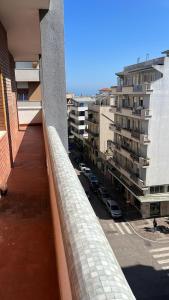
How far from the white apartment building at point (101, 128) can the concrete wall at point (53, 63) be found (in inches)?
796

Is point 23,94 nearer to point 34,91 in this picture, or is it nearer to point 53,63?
point 34,91

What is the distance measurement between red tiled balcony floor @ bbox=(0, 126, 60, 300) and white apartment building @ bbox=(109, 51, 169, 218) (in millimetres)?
12363

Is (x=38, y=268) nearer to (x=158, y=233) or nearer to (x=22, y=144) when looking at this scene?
(x=22, y=144)

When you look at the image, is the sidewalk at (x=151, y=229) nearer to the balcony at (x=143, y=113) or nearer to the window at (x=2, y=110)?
the balcony at (x=143, y=113)

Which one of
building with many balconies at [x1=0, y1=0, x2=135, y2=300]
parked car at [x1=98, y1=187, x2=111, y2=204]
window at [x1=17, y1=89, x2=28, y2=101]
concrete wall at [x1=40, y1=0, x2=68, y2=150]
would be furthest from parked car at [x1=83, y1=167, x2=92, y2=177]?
concrete wall at [x1=40, y1=0, x2=68, y2=150]

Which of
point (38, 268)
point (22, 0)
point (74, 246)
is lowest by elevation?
point (38, 268)

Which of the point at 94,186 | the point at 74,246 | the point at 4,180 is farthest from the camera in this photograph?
the point at 94,186

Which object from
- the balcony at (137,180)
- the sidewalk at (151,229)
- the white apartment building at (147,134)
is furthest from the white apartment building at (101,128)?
the sidewalk at (151,229)

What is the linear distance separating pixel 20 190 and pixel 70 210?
11.8 feet

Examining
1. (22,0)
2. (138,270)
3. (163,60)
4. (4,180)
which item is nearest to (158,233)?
(138,270)

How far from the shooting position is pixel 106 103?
28500 mm

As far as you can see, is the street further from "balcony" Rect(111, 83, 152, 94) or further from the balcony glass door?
"balcony" Rect(111, 83, 152, 94)

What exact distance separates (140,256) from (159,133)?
24.2 feet

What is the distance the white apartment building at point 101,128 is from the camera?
90.3 feet
